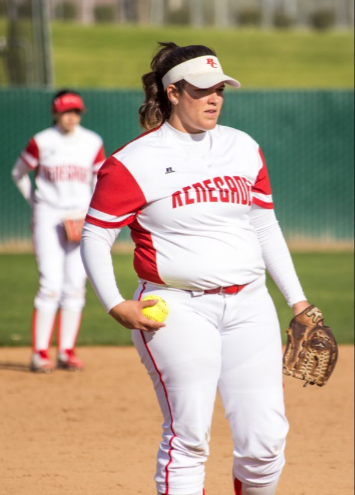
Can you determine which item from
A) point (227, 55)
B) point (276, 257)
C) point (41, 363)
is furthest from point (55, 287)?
point (227, 55)

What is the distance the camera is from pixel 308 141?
1742 cm

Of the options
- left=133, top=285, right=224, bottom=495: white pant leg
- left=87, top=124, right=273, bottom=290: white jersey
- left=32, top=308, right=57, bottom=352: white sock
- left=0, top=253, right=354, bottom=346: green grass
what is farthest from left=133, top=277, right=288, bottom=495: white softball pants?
left=0, top=253, right=354, bottom=346: green grass

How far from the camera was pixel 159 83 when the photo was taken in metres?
3.94

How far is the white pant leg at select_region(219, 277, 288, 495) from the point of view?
3.75 metres

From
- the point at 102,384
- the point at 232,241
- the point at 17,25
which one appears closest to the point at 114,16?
the point at 17,25

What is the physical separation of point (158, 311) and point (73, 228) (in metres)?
4.07

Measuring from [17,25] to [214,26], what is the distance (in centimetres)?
2323

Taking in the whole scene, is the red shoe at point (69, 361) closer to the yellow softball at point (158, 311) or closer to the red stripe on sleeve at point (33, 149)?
the red stripe on sleeve at point (33, 149)

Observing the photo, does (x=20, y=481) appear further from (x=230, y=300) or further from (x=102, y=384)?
(x=102, y=384)

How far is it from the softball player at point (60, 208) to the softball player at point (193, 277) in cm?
399

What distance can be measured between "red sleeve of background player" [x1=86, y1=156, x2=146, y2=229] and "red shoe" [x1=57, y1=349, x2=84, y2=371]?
444 centimetres

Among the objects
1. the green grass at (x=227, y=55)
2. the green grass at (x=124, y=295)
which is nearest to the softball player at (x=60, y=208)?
the green grass at (x=124, y=295)

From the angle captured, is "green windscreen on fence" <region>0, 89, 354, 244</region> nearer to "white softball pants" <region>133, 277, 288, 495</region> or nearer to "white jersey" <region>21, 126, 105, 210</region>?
"white jersey" <region>21, 126, 105, 210</region>

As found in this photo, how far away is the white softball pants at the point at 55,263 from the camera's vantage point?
7766 mm
